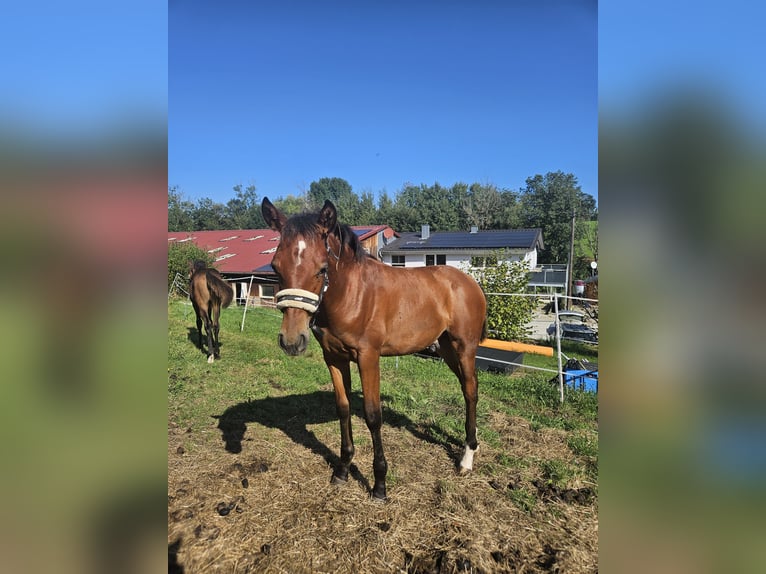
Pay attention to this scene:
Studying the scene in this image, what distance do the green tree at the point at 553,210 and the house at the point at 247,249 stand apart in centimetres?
1883

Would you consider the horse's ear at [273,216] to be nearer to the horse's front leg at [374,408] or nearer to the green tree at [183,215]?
the horse's front leg at [374,408]

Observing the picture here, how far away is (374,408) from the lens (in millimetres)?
3119

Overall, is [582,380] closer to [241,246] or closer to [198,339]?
[198,339]

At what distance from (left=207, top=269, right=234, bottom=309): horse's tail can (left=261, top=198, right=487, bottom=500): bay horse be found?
21.9ft

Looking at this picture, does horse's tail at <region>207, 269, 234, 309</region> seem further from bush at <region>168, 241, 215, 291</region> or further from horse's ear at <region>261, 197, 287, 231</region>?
bush at <region>168, 241, 215, 291</region>

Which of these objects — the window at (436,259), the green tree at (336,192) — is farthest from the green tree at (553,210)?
the green tree at (336,192)

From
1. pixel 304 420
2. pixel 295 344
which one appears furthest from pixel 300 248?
pixel 304 420

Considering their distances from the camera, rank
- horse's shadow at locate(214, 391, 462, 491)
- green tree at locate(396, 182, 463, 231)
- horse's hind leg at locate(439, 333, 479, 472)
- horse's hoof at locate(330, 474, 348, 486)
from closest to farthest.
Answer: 1. horse's hoof at locate(330, 474, 348, 486)
2. horse's hind leg at locate(439, 333, 479, 472)
3. horse's shadow at locate(214, 391, 462, 491)
4. green tree at locate(396, 182, 463, 231)

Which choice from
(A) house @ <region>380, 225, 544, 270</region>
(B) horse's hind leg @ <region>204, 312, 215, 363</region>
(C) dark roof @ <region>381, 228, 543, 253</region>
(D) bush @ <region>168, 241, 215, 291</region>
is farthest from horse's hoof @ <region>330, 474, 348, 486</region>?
(C) dark roof @ <region>381, 228, 543, 253</region>

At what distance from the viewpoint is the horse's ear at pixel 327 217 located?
2.64m

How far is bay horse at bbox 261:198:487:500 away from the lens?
2.52 m
